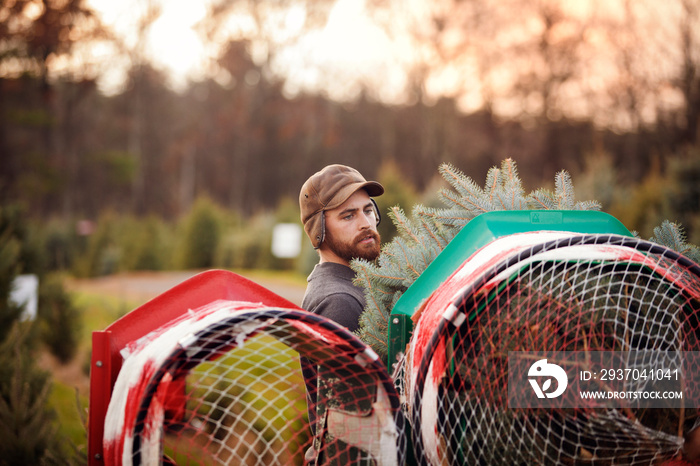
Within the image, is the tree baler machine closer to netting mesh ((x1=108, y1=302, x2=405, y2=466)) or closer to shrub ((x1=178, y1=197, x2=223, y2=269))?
netting mesh ((x1=108, y1=302, x2=405, y2=466))

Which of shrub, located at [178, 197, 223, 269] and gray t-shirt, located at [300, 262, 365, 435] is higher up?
gray t-shirt, located at [300, 262, 365, 435]

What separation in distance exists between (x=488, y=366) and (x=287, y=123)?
2439 cm

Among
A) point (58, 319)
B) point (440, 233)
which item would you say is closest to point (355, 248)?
point (440, 233)

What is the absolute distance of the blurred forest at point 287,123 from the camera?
15367 mm

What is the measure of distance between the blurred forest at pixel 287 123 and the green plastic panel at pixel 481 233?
6.04 metres

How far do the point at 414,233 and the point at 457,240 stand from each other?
478mm

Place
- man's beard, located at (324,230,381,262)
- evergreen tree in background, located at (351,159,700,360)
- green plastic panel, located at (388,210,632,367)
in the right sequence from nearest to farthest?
green plastic panel, located at (388,210,632,367)
evergreen tree in background, located at (351,159,700,360)
man's beard, located at (324,230,381,262)

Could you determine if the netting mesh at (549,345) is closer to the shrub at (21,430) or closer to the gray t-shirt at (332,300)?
the gray t-shirt at (332,300)

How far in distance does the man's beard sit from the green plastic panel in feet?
2.58

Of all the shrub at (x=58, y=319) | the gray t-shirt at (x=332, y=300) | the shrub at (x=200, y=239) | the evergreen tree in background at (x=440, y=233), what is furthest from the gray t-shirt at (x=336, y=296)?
the shrub at (x=200, y=239)

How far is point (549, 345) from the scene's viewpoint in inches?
77.0

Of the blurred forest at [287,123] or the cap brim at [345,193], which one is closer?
the cap brim at [345,193]

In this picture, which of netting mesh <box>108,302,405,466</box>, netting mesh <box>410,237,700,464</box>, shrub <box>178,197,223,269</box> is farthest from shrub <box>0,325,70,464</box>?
shrub <box>178,197,223,269</box>

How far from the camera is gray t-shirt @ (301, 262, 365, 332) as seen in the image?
267cm
